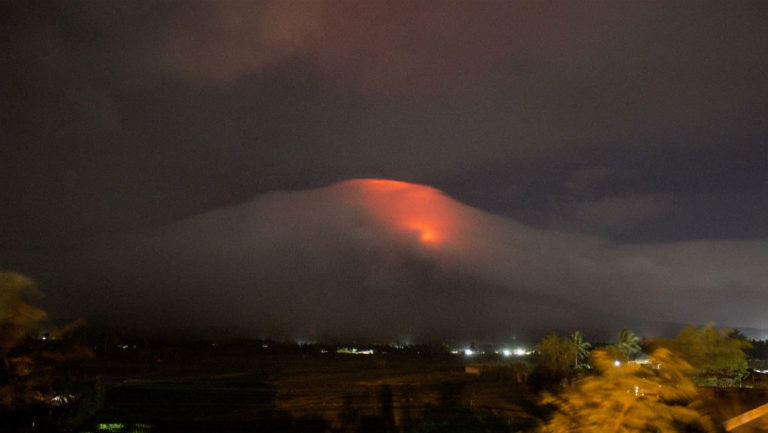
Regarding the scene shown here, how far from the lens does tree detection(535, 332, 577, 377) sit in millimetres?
40056

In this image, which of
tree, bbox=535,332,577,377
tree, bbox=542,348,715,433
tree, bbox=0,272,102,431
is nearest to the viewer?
tree, bbox=542,348,715,433

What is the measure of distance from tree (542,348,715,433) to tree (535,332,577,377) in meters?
33.6

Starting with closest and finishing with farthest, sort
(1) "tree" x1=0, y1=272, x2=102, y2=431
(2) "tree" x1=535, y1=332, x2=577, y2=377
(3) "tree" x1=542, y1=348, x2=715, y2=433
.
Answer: (3) "tree" x1=542, y1=348, x2=715, y2=433 → (1) "tree" x1=0, y1=272, x2=102, y2=431 → (2) "tree" x1=535, y1=332, x2=577, y2=377

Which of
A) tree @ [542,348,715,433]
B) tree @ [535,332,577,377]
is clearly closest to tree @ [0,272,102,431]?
tree @ [542,348,715,433]

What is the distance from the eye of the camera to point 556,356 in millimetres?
41438

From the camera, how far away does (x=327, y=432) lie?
21.4 m

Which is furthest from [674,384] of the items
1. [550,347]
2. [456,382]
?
[550,347]

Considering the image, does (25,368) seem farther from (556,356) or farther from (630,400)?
(556,356)

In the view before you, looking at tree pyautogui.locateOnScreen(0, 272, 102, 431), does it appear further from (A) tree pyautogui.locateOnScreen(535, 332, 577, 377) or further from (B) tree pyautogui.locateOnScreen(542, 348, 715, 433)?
(A) tree pyautogui.locateOnScreen(535, 332, 577, 377)

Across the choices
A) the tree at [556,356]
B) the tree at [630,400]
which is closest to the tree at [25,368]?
the tree at [630,400]

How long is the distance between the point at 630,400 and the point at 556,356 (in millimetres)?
36788

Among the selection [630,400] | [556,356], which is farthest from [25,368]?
[556,356]

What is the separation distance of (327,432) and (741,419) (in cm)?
1440

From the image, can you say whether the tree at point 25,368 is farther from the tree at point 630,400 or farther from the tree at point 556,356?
the tree at point 556,356
